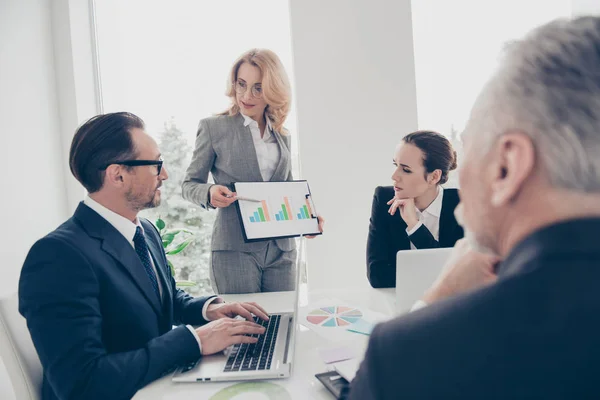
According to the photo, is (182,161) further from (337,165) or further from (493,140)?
(493,140)

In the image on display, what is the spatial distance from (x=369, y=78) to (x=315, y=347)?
2509mm

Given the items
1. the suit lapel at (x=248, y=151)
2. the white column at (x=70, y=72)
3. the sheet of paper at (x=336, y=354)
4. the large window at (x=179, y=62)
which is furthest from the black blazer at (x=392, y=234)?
the white column at (x=70, y=72)

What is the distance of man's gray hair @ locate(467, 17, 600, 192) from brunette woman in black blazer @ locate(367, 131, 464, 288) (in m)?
1.63

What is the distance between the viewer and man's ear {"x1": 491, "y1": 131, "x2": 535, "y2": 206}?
0.48 meters

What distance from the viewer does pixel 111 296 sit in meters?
1.13

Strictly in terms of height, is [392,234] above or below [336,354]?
above

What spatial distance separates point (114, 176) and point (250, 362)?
0.73 meters

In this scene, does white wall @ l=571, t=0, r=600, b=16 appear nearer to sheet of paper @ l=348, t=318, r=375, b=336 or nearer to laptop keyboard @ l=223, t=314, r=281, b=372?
sheet of paper @ l=348, t=318, r=375, b=336

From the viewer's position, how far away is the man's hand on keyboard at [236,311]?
1.30 m

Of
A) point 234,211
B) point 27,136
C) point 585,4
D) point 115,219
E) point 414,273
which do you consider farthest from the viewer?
→ point 585,4

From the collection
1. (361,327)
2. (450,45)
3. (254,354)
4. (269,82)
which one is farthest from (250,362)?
(450,45)

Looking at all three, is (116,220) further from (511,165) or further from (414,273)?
(511,165)

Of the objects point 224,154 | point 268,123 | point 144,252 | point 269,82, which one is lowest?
point 144,252

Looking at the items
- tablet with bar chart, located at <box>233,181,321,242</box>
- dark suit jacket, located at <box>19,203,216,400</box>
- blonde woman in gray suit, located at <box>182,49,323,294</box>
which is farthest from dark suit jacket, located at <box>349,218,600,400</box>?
blonde woman in gray suit, located at <box>182,49,323,294</box>
